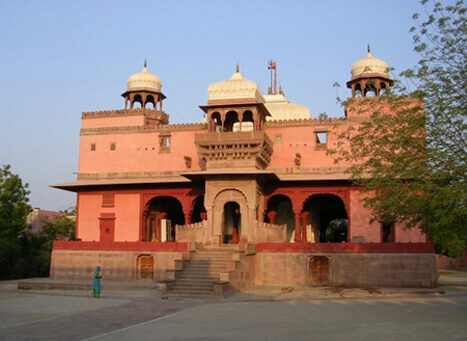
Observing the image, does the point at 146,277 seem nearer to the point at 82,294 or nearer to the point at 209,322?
the point at 82,294

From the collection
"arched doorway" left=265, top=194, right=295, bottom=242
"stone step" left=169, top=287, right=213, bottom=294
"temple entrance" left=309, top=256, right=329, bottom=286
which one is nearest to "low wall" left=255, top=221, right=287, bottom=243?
"temple entrance" left=309, top=256, right=329, bottom=286

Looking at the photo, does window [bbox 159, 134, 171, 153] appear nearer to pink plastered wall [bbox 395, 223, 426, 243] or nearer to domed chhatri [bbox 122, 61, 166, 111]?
domed chhatri [bbox 122, 61, 166, 111]

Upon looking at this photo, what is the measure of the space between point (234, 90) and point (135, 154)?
7566 millimetres

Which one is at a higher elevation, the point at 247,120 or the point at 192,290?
the point at 247,120

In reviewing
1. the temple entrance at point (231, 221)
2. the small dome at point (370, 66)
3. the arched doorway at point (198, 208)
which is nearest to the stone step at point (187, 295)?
the temple entrance at point (231, 221)

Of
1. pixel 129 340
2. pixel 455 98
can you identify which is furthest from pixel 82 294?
pixel 455 98

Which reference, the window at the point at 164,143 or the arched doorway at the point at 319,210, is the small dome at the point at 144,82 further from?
the arched doorway at the point at 319,210

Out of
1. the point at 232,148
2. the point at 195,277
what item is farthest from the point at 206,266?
the point at 232,148

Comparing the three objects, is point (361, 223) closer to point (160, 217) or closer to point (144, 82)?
point (160, 217)

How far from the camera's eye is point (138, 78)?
3309 cm

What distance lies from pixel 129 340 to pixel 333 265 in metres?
14.4

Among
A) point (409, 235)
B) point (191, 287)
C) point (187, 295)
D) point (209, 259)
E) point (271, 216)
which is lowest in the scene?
point (187, 295)

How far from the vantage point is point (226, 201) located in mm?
26719

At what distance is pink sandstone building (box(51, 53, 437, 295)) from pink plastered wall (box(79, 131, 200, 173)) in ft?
0.20
